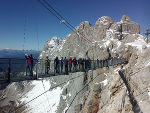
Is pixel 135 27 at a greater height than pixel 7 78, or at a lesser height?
greater

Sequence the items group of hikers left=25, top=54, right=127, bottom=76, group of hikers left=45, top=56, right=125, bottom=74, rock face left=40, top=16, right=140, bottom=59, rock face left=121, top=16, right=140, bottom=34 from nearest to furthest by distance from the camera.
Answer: group of hikers left=25, top=54, right=127, bottom=76, group of hikers left=45, top=56, right=125, bottom=74, rock face left=40, top=16, right=140, bottom=59, rock face left=121, top=16, right=140, bottom=34

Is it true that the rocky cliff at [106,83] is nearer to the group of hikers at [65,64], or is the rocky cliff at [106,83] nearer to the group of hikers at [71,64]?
the group of hikers at [71,64]

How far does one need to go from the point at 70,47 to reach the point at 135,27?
210 ft

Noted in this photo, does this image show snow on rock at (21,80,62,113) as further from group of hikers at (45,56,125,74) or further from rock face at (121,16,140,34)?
group of hikers at (45,56,125,74)

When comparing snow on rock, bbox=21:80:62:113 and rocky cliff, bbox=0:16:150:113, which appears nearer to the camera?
rocky cliff, bbox=0:16:150:113

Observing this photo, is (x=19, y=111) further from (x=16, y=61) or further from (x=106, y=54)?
(x=16, y=61)

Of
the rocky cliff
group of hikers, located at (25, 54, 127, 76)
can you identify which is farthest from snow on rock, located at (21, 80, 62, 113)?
group of hikers, located at (25, 54, 127, 76)

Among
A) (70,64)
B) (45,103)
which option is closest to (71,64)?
(70,64)

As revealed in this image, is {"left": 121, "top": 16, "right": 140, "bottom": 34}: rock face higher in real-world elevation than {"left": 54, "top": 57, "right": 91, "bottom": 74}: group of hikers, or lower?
higher

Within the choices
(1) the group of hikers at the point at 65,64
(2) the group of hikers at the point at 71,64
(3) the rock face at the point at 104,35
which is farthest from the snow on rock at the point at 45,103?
(1) the group of hikers at the point at 65,64

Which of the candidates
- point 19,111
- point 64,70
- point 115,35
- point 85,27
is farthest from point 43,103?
point 64,70

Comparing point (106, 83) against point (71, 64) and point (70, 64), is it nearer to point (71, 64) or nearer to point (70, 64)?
point (71, 64)

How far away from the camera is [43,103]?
97.6 meters

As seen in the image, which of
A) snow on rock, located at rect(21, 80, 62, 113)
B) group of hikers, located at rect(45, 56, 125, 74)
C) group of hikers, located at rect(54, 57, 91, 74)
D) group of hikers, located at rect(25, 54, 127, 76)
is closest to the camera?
group of hikers, located at rect(25, 54, 127, 76)
